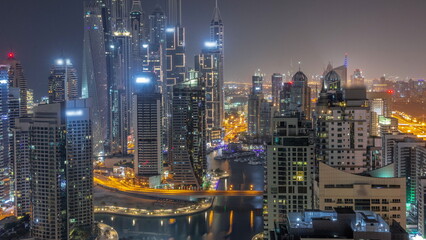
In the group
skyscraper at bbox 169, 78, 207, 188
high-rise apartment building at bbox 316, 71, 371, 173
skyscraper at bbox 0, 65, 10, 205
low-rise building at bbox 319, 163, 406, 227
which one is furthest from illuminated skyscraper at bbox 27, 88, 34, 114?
low-rise building at bbox 319, 163, 406, 227

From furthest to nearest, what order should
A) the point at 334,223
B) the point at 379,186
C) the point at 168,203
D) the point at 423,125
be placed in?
the point at 423,125, the point at 168,203, the point at 379,186, the point at 334,223

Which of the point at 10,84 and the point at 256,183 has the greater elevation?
the point at 10,84

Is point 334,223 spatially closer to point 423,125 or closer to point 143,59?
point 423,125

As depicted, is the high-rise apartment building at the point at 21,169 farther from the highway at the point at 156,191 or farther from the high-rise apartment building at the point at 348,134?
the high-rise apartment building at the point at 348,134

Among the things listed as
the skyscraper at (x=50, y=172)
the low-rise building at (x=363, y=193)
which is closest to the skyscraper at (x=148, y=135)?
the skyscraper at (x=50, y=172)

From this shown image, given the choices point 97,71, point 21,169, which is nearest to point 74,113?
point 21,169

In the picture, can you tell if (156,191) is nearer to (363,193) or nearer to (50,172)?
(50,172)

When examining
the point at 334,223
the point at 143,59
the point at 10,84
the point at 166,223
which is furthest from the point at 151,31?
the point at 334,223

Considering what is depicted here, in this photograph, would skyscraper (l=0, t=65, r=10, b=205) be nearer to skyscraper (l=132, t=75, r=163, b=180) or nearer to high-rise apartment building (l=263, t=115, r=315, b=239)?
skyscraper (l=132, t=75, r=163, b=180)
